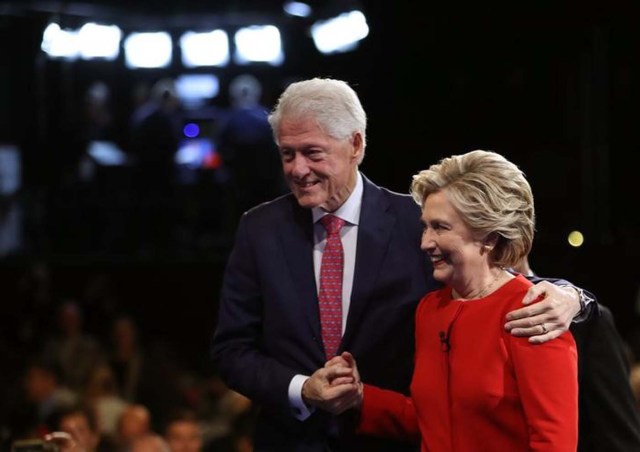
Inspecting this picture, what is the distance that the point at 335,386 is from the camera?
9.09ft

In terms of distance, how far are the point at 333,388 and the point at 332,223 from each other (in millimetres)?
453

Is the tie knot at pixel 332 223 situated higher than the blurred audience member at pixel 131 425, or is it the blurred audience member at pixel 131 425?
the tie knot at pixel 332 223

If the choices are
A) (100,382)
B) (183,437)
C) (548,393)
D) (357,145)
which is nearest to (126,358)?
(100,382)

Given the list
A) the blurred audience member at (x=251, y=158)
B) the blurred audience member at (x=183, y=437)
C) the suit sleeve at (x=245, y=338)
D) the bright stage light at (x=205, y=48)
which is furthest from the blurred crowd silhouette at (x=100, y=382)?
the bright stage light at (x=205, y=48)

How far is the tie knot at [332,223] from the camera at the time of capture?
10.00 ft

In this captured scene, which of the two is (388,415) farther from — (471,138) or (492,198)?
(471,138)

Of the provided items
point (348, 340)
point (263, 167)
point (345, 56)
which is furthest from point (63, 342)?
point (348, 340)

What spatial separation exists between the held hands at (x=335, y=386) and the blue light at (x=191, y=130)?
→ 935 cm

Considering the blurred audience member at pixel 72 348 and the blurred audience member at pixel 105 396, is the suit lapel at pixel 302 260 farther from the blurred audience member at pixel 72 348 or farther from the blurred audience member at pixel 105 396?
the blurred audience member at pixel 72 348

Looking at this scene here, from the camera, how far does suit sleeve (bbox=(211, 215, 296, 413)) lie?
9.57 ft

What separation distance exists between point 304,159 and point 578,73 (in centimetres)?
632

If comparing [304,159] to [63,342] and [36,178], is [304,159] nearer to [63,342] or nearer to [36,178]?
[63,342]

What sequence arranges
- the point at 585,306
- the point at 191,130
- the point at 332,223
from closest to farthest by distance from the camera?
the point at 585,306
the point at 332,223
the point at 191,130

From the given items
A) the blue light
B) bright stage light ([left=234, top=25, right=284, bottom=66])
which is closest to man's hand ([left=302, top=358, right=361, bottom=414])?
the blue light
